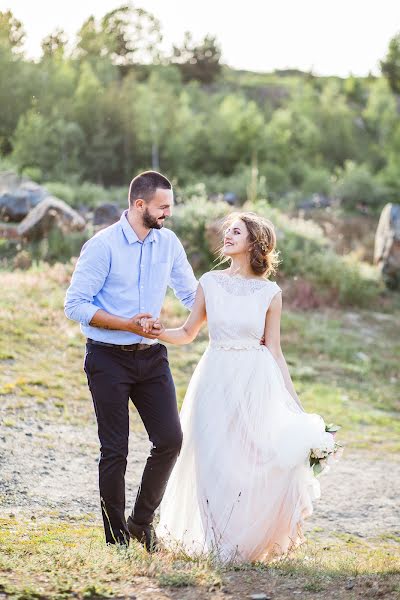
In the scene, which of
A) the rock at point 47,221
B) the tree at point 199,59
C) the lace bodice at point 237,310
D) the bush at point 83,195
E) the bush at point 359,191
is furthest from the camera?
the tree at point 199,59

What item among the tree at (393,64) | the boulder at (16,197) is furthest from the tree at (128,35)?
the tree at (393,64)

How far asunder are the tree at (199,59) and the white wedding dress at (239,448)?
49.2 m

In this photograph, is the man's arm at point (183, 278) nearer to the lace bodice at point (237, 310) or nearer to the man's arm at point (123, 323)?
the lace bodice at point (237, 310)

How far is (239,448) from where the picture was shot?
4418 millimetres

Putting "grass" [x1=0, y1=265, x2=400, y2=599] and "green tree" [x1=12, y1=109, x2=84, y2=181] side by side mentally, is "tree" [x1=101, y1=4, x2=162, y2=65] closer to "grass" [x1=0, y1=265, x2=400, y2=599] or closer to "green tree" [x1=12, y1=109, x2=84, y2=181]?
"green tree" [x1=12, y1=109, x2=84, y2=181]

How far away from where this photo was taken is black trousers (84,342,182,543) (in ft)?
13.9

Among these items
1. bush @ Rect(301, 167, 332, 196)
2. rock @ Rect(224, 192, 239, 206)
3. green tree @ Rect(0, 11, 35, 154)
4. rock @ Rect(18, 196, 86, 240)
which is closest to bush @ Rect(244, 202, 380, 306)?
rock @ Rect(18, 196, 86, 240)

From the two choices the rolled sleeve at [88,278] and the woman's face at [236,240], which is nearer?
the rolled sleeve at [88,278]

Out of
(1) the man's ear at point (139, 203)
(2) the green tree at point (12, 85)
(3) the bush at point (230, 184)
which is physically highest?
(2) the green tree at point (12, 85)

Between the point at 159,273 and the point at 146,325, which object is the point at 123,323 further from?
the point at 159,273

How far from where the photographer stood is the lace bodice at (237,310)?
450 centimetres

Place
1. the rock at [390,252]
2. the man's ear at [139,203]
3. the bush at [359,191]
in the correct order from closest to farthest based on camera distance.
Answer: the man's ear at [139,203] < the rock at [390,252] < the bush at [359,191]

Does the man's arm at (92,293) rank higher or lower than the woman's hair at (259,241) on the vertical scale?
lower

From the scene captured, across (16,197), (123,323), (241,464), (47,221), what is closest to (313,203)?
(16,197)
